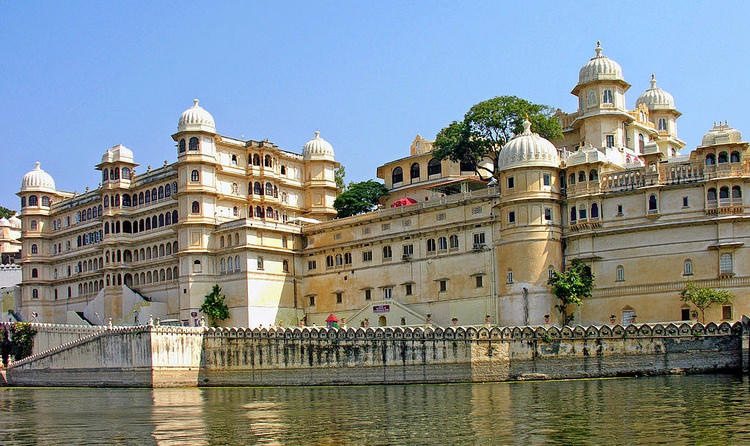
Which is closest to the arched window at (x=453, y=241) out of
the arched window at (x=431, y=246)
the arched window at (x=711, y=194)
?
the arched window at (x=431, y=246)

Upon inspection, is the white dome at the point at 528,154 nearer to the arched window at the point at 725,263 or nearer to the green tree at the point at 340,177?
the arched window at the point at 725,263

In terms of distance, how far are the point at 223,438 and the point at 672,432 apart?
13.7m

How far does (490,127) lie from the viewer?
6725 cm

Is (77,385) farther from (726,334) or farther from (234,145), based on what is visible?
(726,334)

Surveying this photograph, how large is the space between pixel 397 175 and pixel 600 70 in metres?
21.8

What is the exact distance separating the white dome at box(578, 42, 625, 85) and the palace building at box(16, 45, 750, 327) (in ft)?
0.34

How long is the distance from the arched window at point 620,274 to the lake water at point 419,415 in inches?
456

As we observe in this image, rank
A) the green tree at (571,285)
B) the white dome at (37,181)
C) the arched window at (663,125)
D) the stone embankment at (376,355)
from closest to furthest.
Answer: the stone embankment at (376,355)
the green tree at (571,285)
the arched window at (663,125)
the white dome at (37,181)

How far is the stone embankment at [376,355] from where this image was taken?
45.4 metres

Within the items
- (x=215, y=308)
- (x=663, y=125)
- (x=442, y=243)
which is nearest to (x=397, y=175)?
(x=442, y=243)

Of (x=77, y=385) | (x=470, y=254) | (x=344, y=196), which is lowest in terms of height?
(x=77, y=385)

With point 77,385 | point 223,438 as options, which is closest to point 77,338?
point 77,385

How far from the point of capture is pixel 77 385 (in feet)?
199

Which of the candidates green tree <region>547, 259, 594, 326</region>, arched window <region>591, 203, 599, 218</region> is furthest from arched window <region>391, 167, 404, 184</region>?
green tree <region>547, 259, 594, 326</region>
